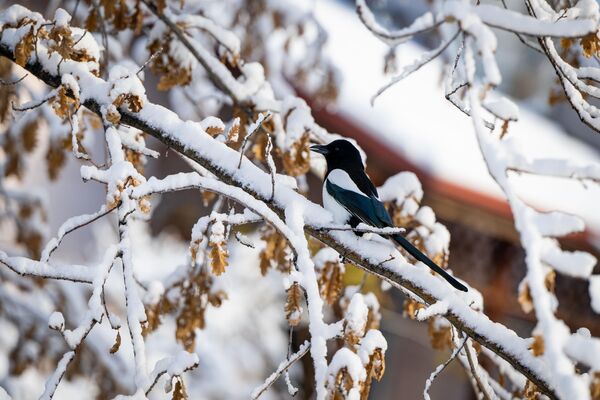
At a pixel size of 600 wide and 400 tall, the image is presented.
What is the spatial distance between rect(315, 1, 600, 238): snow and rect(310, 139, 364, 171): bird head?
3.78ft

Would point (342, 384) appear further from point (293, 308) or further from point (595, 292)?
point (595, 292)

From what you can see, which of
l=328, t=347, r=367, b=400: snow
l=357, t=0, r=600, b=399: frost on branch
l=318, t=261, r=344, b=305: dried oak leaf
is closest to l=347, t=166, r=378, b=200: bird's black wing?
l=318, t=261, r=344, b=305: dried oak leaf

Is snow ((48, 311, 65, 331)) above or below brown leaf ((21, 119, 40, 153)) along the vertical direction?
below

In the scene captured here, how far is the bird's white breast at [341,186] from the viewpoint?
2734mm

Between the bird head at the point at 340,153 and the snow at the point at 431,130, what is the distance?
3.78 feet

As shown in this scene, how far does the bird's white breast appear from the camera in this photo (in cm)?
273

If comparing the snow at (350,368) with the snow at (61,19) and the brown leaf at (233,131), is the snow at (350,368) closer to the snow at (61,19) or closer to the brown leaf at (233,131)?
the brown leaf at (233,131)

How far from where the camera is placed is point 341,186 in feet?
9.23

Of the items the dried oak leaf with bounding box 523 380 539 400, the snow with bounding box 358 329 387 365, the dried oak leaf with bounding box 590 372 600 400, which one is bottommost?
the dried oak leaf with bounding box 590 372 600 400

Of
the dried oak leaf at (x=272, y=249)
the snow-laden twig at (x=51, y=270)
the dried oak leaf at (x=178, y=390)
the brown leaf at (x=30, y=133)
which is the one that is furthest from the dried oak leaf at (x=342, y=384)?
the brown leaf at (x=30, y=133)

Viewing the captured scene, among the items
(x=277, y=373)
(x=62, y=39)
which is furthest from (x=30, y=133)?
(x=277, y=373)

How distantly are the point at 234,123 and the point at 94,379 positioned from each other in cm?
281

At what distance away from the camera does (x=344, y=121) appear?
5434 mm

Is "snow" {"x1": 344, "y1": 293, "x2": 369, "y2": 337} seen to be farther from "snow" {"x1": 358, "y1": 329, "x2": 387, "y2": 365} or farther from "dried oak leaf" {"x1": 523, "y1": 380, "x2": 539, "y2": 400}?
"dried oak leaf" {"x1": 523, "y1": 380, "x2": 539, "y2": 400}
